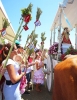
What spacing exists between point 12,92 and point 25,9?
1.21 meters

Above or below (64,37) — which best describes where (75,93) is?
below

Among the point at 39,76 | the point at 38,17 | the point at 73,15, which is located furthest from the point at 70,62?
the point at 73,15

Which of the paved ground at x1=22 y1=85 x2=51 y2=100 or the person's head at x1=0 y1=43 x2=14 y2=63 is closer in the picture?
the person's head at x1=0 y1=43 x2=14 y2=63

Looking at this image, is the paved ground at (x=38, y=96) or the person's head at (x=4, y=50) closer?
the person's head at (x=4, y=50)

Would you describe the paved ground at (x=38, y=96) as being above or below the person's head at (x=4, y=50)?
below

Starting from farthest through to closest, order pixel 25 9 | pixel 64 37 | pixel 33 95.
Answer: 1. pixel 64 37
2. pixel 33 95
3. pixel 25 9

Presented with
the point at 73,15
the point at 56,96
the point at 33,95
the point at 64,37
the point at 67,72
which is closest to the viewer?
the point at 67,72

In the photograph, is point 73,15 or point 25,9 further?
point 73,15

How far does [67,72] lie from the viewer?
232 cm

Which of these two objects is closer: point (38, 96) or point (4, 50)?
point (4, 50)

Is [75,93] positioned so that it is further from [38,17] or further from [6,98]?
[38,17]

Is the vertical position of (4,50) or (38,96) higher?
(4,50)

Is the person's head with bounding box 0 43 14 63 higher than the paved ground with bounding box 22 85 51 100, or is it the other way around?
the person's head with bounding box 0 43 14 63

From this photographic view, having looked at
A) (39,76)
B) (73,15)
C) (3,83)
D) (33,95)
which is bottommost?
(33,95)
